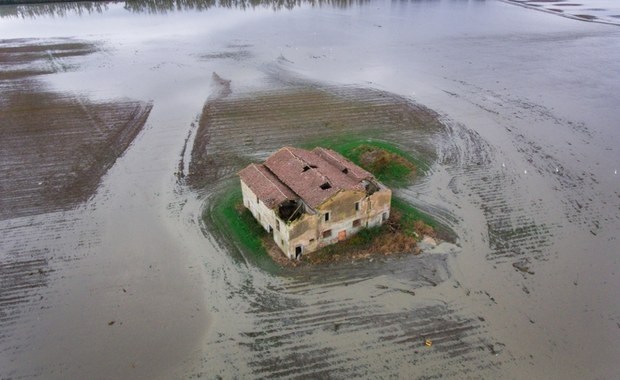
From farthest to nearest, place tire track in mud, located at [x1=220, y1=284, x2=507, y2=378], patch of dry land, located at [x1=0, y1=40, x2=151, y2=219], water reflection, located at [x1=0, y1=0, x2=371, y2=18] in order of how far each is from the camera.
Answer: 1. water reflection, located at [x1=0, y1=0, x2=371, y2=18]
2. patch of dry land, located at [x1=0, y1=40, x2=151, y2=219]
3. tire track in mud, located at [x1=220, y1=284, x2=507, y2=378]

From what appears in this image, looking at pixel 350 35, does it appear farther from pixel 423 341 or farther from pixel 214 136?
pixel 423 341

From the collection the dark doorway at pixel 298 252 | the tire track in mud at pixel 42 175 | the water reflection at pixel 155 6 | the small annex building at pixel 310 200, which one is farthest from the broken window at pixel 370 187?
the water reflection at pixel 155 6

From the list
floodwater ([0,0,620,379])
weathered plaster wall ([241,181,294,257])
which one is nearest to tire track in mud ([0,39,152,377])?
floodwater ([0,0,620,379])

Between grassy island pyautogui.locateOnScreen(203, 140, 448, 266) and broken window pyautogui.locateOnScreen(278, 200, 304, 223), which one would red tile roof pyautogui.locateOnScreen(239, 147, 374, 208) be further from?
grassy island pyautogui.locateOnScreen(203, 140, 448, 266)

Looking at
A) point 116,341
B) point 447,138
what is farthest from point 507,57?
point 116,341

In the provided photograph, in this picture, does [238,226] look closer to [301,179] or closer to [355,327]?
[301,179]
